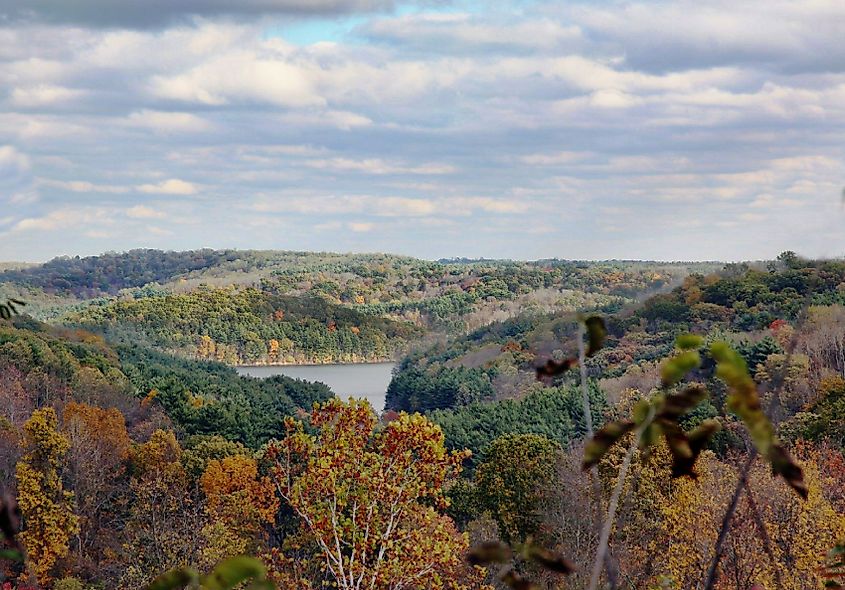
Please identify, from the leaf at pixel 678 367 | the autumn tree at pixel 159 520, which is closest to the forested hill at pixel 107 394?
the autumn tree at pixel 159 520

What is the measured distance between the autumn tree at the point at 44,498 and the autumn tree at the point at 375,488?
14661 mm

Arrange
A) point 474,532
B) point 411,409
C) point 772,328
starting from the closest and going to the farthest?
point 474,532
point 772,328
point 411,409

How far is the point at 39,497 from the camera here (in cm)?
2784

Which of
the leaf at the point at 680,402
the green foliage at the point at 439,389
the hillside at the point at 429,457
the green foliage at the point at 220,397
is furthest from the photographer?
the green foliage at the point at 439,389

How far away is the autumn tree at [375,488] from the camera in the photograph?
12875mm

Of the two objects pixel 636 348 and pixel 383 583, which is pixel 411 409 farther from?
pixel 383 583

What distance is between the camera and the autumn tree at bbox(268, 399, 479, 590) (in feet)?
42.2

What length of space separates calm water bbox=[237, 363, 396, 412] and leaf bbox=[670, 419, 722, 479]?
85.0 meters

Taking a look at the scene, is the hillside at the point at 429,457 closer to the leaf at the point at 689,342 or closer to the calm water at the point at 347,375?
the leaf at the point at 689,342

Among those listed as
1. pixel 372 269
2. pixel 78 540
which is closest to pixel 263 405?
pixel 78 540

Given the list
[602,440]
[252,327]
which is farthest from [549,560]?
[252,327]

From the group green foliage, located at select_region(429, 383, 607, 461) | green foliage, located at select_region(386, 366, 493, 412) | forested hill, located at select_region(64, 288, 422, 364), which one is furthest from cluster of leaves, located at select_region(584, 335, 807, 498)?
forested hill, located at select_region(64, 288, 422, 364)

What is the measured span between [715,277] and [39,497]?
59457mm

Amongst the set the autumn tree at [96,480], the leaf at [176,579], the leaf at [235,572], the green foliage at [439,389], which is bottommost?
the green foliage at [439,389]
